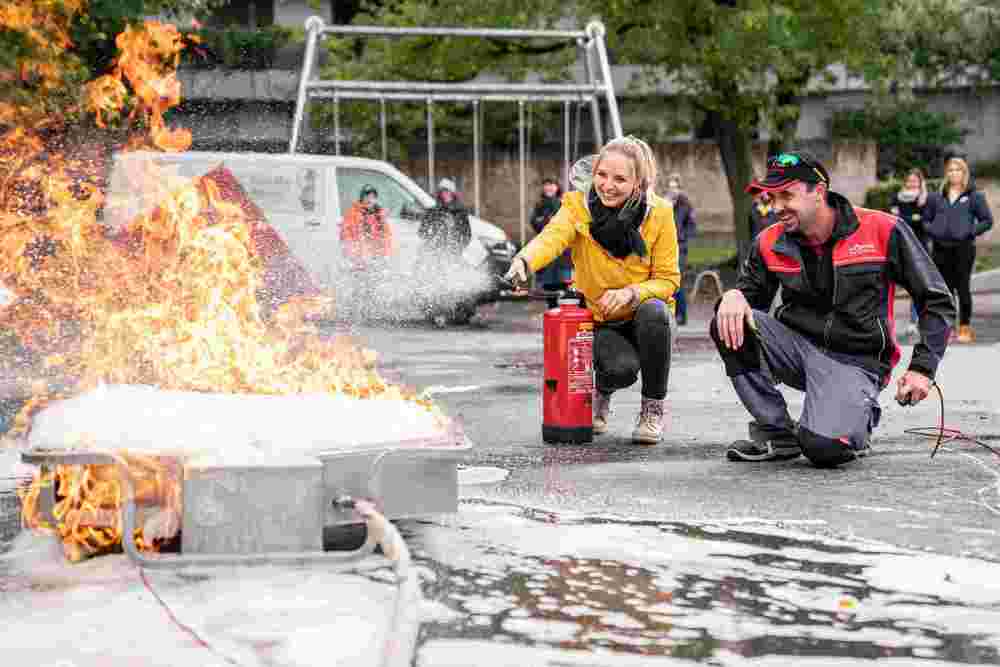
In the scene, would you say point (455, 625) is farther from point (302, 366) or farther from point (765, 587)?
point (302, 366)

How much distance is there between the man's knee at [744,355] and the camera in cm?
812

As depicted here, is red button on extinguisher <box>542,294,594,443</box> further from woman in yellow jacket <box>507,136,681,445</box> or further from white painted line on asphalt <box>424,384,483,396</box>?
white painted line on asphalt <box>424,384,483,396</box>

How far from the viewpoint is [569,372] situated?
8609mm

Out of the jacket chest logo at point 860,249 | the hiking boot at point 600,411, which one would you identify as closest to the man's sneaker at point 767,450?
the jacket chest logo at point 860,249

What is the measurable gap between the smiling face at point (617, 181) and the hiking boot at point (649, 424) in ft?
3.42

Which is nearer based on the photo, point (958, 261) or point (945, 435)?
point (945, 435)

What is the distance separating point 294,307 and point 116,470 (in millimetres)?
10643

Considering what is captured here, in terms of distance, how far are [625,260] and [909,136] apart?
35.7 meters

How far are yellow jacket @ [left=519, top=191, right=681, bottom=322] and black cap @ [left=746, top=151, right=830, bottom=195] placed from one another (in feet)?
2.87

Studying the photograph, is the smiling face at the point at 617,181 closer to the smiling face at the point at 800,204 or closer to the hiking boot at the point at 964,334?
the smiling face at the point at 800,204

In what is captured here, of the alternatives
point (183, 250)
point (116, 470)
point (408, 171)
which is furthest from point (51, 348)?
point (408, 171)

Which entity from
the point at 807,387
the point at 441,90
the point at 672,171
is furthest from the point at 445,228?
the point at 672,171

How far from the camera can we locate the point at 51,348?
14.9m

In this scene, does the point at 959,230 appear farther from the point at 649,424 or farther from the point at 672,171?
the point at 672,171
